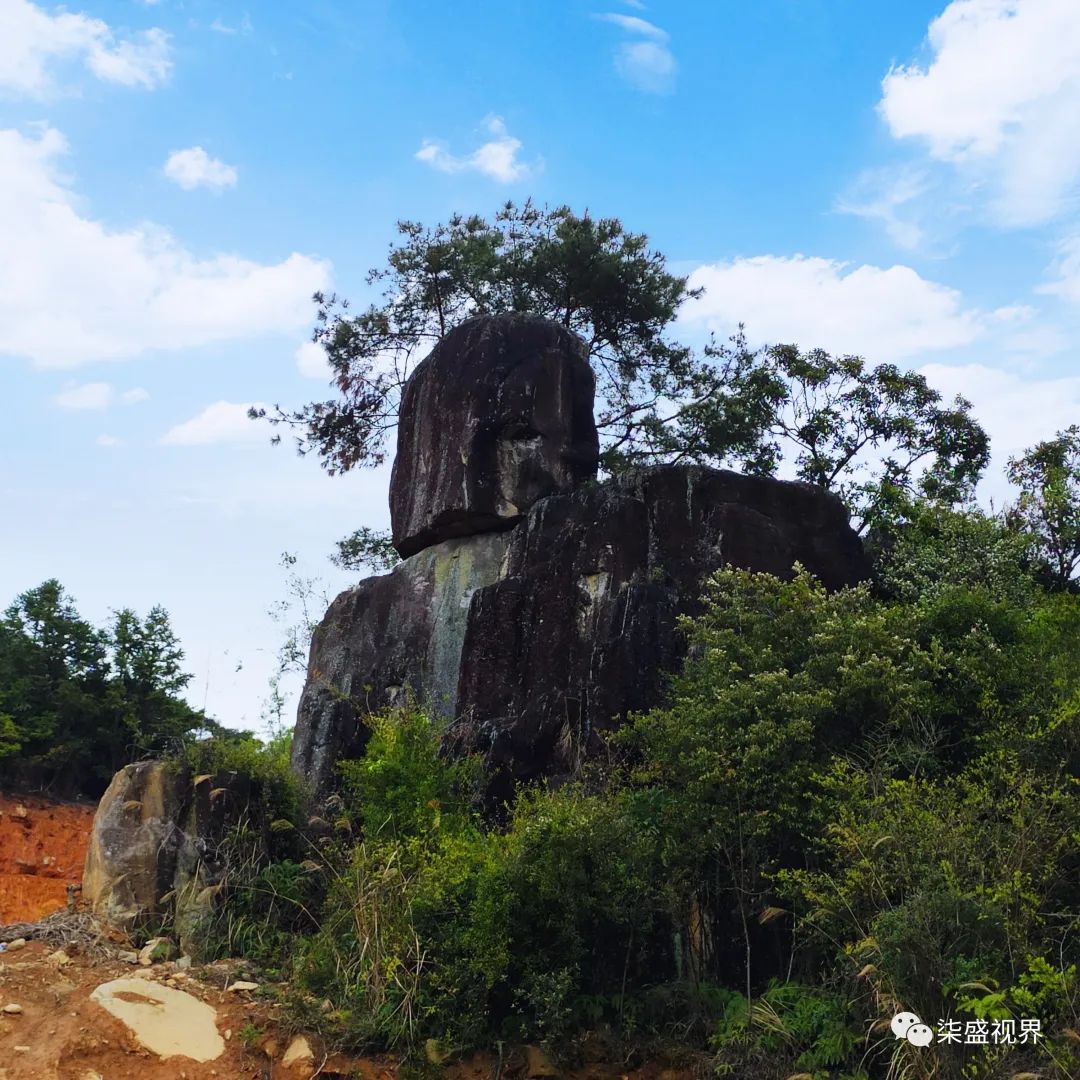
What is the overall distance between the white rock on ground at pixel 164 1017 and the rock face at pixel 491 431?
8533 millimetres

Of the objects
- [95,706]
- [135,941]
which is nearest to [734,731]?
[135,941]

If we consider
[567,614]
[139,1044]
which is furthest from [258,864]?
[567,614]

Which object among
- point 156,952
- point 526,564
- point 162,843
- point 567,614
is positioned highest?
point 526,564

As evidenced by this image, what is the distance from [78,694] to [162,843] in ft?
23.9

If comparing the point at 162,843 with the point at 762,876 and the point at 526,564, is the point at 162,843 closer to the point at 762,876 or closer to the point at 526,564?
the point at 526,564

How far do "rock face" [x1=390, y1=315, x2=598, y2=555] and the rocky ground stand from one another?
26.7 ft

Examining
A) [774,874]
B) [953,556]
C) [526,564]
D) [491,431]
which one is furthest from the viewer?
[491,431]

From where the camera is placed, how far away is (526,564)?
15828 millimetres

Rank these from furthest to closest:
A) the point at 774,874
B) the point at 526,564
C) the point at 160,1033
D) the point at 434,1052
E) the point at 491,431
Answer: the point at 491,431
the point at 526,564
the point at 774,874
the point at 160,1033
the point at 434,1052

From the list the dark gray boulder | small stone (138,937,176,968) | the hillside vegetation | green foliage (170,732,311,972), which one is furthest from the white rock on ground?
the dark gray boulder

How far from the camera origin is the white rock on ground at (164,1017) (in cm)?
1014

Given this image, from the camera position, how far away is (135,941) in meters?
11.9

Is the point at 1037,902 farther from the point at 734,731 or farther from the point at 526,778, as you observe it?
the point at 526,778

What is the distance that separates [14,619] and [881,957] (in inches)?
616
